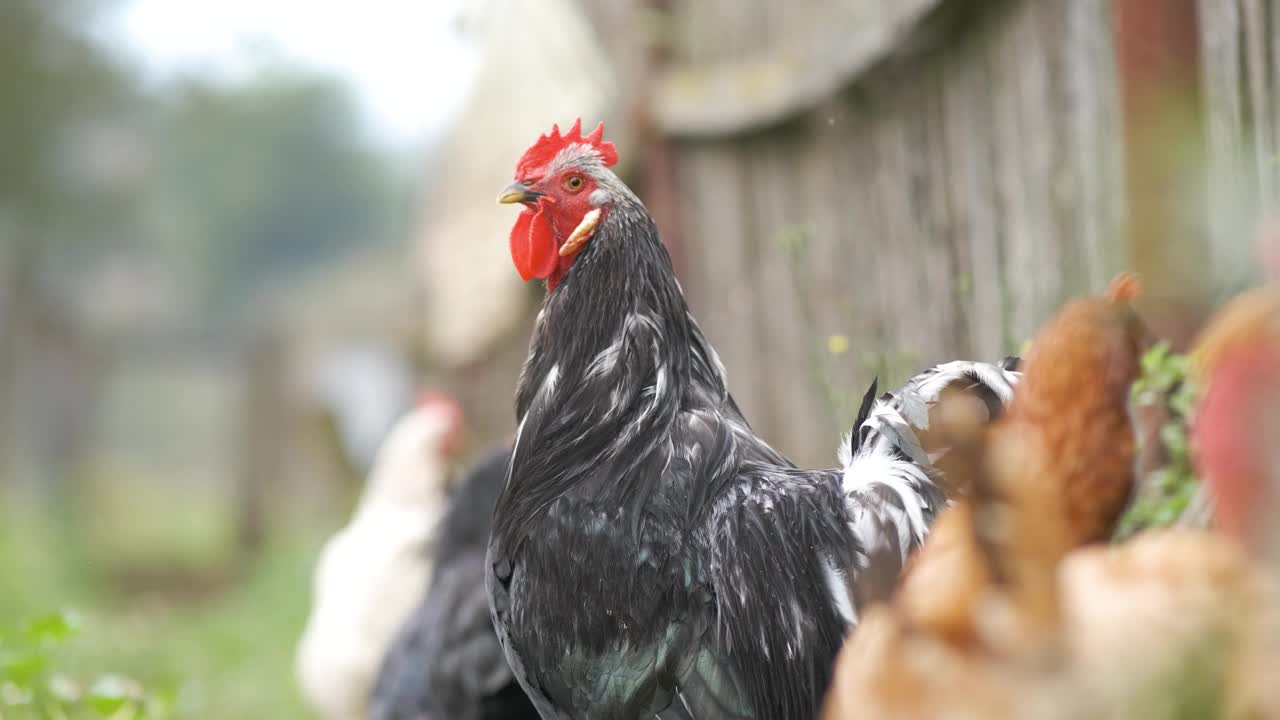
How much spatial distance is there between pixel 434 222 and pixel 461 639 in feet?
11.2

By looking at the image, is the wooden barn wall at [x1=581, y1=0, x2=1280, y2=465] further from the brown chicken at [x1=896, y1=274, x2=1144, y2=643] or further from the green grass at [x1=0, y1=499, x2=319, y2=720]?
the green grass at [x1=0, y1=499, x2=319, y2=720]

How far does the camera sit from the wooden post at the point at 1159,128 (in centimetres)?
239

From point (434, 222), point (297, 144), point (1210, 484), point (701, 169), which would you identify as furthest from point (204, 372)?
point (1210, 484)

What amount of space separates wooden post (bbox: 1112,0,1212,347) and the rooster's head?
1.05m

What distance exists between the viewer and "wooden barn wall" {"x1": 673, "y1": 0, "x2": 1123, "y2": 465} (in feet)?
9.88

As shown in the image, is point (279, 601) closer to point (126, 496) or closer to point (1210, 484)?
point (126, 496)

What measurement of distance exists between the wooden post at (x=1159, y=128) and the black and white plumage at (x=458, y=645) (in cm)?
161

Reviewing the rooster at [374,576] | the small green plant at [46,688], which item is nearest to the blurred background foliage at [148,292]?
the rooster at [374,576]

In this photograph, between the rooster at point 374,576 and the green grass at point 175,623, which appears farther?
the green grass at point 175,623

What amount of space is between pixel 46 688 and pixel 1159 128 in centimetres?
297

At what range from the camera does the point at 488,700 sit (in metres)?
A: 3.07

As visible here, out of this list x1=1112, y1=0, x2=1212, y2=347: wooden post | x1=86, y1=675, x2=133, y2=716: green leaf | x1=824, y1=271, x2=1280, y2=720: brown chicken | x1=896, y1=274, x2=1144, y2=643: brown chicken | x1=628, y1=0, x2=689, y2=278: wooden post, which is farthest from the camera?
x1=628, y1=0, x2=689, y2=278: wooden post

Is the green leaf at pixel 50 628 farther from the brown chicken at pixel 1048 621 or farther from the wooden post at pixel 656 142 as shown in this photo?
the wooden post at pixel 656 142

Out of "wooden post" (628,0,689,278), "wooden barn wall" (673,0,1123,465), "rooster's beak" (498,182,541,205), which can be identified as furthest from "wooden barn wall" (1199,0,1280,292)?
"wooden post" (628,0,689,278)
